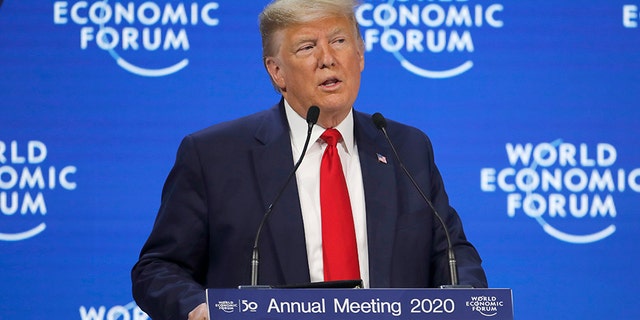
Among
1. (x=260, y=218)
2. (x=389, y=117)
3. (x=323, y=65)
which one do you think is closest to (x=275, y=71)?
(x=323, y=65)

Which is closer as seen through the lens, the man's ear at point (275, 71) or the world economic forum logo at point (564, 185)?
the man's ear at point (275, 71)

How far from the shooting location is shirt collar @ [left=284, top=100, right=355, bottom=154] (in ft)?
9.25

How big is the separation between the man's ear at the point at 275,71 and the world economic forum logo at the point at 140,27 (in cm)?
113

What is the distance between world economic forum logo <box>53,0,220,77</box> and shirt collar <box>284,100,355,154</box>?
1.26 meters

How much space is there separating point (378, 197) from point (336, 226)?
6.1 inches

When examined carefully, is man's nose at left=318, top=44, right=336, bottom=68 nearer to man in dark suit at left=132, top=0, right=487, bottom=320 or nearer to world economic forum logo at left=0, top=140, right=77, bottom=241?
man in dark suit at left=132, top=0, right=487, bottom=320

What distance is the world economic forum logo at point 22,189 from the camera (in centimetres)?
393

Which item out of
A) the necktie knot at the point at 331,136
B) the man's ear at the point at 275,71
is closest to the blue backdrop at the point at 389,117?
the man's ear at the point at 275,71

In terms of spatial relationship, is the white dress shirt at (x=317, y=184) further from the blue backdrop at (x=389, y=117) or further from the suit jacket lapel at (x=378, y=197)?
the blue backdrop at (x=389, y=117)

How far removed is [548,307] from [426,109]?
3.02 feet

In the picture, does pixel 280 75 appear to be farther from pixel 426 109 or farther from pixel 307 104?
pixel 426 109

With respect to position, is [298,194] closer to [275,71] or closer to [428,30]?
[275,71]

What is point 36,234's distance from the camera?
3.95m

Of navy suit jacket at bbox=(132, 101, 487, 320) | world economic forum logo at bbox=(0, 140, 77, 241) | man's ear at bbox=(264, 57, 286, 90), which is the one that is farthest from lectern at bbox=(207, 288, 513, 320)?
world economic forum logo at bbox=(0, 140, 77, 241)
